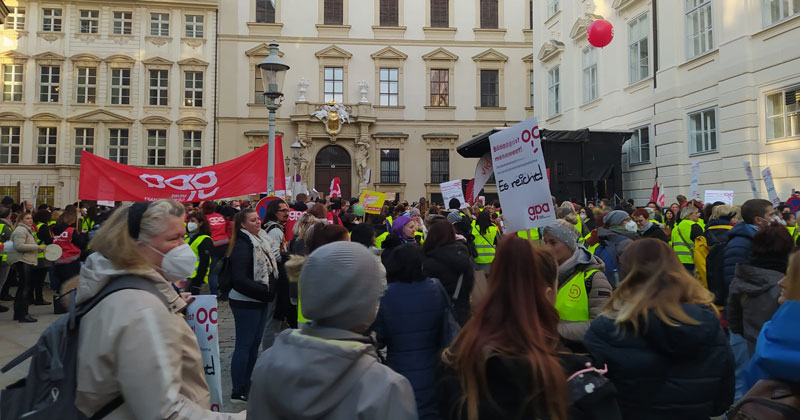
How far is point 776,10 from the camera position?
45.7ft

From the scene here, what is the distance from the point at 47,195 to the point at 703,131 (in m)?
34.5

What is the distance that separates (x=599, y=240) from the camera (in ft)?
23.1

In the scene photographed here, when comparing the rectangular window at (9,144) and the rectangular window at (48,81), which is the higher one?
the rectangular window at (48,81)

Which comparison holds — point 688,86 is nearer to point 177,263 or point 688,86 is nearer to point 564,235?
point 564,235

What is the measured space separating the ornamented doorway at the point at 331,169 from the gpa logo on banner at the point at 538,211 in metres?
30.6

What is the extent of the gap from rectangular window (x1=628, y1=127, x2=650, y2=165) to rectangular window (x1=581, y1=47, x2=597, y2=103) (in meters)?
3.00

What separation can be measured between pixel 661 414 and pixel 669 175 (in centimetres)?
1691

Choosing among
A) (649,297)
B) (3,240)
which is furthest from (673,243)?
(3,240)

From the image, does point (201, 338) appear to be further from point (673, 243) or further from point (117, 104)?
point (117, 104)

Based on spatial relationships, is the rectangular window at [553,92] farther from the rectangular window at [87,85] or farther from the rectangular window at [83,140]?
the rectangular window at [87,85]

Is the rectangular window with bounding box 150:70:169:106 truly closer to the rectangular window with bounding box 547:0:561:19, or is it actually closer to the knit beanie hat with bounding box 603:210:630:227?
the rectangular window with bounding box 547:0:561:19

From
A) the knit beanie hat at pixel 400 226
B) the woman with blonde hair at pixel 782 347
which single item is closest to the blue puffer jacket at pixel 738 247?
the woman with blonde hair at pixel 782 347

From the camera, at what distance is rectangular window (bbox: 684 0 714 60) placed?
16.2 m

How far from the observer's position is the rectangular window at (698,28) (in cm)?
1619
